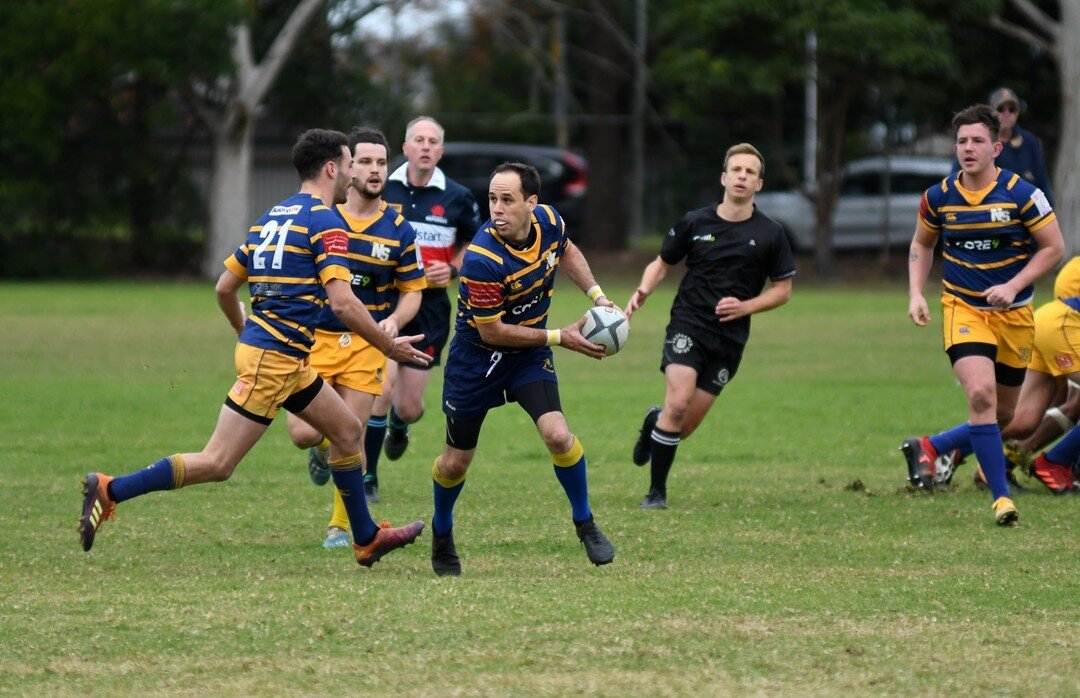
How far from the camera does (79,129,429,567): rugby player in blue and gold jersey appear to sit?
6758mm

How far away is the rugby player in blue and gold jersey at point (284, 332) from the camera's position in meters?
6.76

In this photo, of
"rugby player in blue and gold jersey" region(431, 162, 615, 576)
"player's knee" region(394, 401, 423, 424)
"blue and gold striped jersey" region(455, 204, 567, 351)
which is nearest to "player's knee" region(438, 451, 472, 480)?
"rugby player in blue and gold jersey" region(431, 162, 615, 576)

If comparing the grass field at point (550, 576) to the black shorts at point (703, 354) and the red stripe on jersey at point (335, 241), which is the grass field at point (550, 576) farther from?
the red stripe on jersey at point (335, 241)

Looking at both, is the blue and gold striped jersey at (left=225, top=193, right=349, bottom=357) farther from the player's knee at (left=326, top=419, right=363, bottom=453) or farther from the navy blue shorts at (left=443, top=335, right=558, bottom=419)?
the navy blue shorts at (left=443, top=335, right=558, bottom=419)

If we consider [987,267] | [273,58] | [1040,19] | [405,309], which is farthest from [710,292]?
[273,58]

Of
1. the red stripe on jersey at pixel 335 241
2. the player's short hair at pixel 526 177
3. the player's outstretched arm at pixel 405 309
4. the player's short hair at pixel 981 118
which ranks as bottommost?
the player's outstretched arm at pixel 405 309

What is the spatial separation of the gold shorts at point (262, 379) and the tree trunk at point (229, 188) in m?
22.5

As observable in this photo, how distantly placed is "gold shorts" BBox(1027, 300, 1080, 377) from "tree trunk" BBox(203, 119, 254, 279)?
2148cm

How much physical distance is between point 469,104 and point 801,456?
32380mm

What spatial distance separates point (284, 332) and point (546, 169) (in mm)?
25672

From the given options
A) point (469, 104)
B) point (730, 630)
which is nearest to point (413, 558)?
point (730, 630)

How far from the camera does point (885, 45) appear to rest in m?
26.5

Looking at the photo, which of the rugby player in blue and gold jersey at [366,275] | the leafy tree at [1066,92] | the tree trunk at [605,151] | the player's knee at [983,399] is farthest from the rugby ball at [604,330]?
the tree trunk at [605,151]

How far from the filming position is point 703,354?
898 cm
